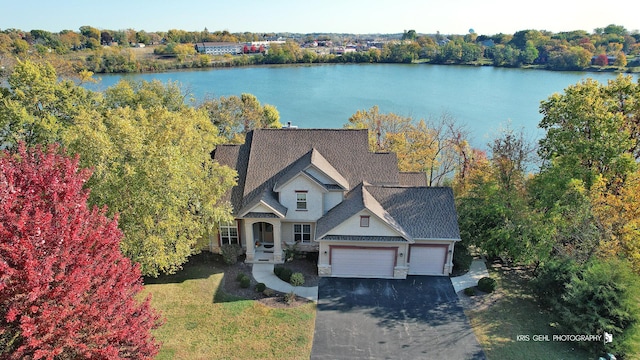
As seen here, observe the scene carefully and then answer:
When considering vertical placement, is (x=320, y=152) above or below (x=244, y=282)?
above

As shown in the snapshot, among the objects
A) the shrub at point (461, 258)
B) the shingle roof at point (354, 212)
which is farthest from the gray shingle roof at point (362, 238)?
the shrub at point (461, 258)

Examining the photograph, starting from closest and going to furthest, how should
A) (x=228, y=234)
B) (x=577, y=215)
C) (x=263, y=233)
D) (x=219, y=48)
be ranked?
(x=577, y=215) → (x=228, y=234) → (x=263, y=233) → (x=219, y=48)

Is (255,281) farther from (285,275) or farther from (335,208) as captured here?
(335,208)

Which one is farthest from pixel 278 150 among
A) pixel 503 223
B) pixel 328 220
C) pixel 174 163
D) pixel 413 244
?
pixel 503 223

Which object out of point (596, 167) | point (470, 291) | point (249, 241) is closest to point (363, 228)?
point (470, 291)

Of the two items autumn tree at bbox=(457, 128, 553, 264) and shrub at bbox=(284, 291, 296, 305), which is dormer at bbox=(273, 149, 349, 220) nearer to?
shrub at bbox=(284, 291, 296, 305)

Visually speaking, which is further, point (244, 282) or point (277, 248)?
point (277, 248)
